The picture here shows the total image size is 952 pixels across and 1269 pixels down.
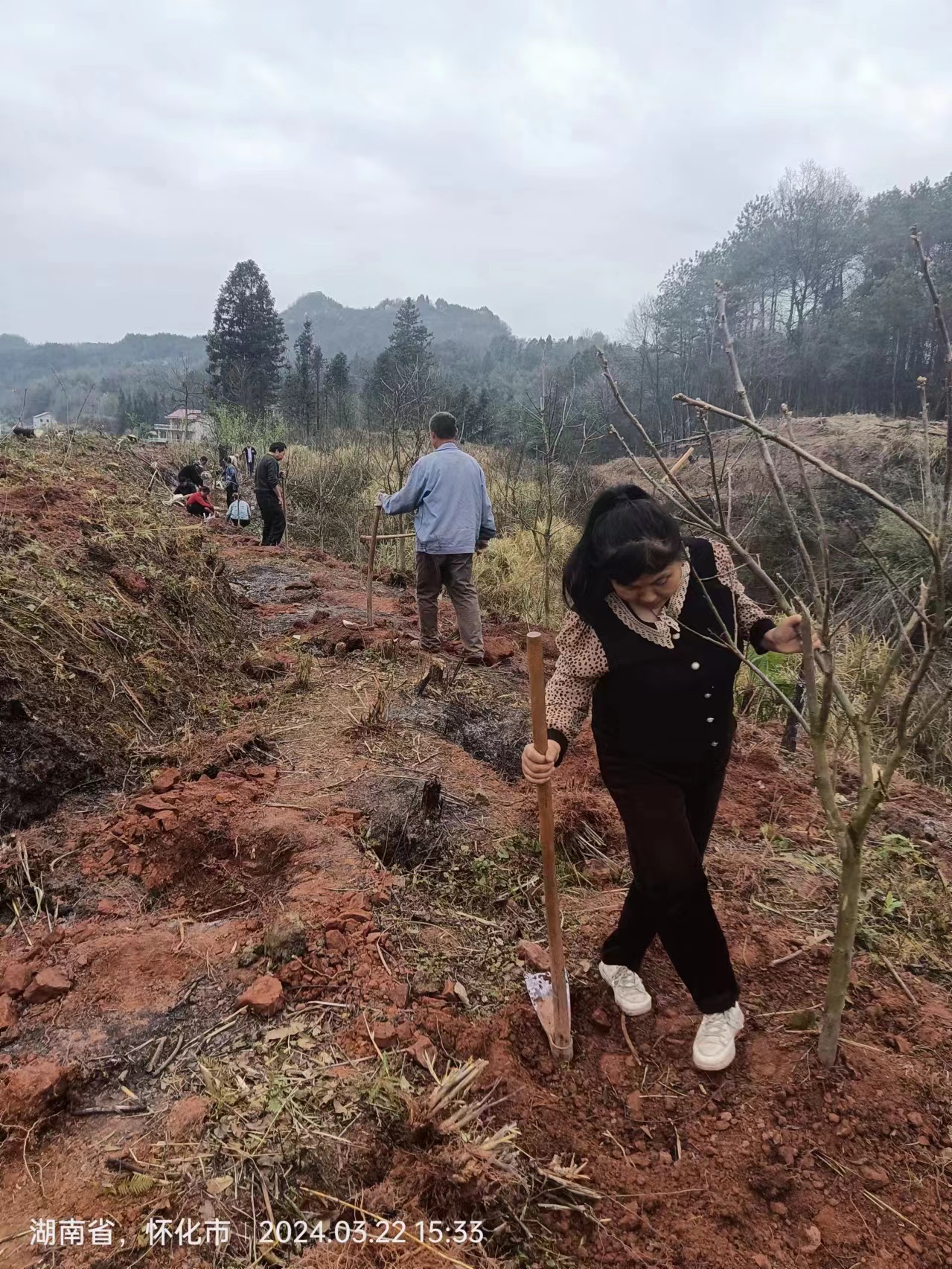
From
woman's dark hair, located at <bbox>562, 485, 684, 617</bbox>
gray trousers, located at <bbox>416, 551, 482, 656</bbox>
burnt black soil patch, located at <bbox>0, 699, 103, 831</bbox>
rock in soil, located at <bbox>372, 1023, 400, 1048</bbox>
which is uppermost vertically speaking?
woman's dark hair, located at <bbox>562, 485, 684, 617</bbox>

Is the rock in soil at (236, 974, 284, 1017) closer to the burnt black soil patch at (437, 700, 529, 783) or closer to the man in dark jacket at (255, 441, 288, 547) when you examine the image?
the burnt black soil patch at (437, 700, 529, 783)

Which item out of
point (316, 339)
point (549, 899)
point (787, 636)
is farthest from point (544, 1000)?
point (316, 339)

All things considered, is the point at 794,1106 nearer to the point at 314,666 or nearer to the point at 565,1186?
the point at 565,1186

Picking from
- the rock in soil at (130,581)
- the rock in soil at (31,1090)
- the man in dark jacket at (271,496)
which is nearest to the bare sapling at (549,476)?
the rock in soil at (130,581)

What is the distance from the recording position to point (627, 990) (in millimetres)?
2104

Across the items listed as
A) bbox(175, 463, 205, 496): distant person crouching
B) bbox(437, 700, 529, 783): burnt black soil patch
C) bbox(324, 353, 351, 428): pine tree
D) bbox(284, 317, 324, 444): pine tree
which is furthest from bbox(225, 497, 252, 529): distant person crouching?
bbox(324, 353, 351, 428): pine tree

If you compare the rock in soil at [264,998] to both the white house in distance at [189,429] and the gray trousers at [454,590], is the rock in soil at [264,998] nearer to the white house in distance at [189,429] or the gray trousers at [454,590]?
the gray trousers at [454,590]

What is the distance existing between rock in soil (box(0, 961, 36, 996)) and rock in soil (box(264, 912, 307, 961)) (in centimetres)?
67

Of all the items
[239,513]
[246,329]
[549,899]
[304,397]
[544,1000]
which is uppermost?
[246,329]

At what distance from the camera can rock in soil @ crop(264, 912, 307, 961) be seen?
2.12 meters

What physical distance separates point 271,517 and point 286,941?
886 centimetres

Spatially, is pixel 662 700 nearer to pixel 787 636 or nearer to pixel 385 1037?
pixel 787 636

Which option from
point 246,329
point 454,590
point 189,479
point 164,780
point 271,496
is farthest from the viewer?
point 246,329

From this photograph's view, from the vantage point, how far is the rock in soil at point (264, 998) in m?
1.93
